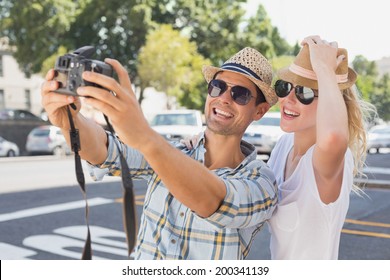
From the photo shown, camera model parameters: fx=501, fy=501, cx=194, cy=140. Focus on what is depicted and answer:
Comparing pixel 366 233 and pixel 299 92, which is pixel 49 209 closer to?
pixel 366 233

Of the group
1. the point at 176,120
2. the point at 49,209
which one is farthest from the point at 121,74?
the point at 176,120

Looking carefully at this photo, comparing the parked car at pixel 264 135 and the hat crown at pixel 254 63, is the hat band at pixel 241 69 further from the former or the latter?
the parked car at pixel 264 135

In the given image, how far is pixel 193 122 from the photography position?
1352 cm

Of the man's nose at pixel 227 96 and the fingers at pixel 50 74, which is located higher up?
the fingers at pixel 50 74

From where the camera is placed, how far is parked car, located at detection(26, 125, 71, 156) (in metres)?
18.9

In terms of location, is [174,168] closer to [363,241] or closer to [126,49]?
[363,241]

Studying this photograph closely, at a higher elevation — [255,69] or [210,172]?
[255,69]

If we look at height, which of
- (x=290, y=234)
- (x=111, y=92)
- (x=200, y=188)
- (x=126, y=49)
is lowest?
(x=290, y=234)

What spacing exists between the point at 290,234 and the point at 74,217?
206 inches

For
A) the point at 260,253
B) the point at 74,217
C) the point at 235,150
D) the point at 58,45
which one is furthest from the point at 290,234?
the point at 58,45

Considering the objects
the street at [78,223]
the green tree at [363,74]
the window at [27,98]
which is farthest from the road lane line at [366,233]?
the window at [27,98]

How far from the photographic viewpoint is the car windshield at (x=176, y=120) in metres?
13.6

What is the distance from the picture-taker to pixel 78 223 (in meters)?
6.25

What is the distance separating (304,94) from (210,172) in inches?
27.2
